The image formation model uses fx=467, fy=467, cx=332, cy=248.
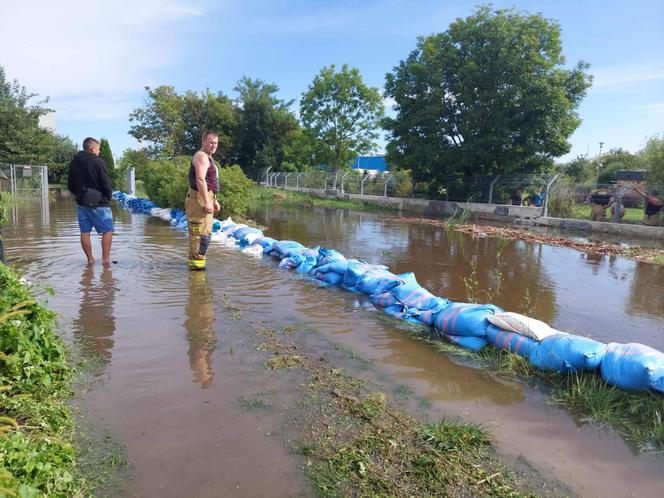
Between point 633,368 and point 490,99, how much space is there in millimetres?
18075

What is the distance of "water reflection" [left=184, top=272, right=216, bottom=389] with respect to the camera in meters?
3.10

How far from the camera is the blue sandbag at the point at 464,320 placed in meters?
3.84

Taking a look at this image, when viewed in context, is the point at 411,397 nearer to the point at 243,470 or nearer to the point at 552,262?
the point at 243,470

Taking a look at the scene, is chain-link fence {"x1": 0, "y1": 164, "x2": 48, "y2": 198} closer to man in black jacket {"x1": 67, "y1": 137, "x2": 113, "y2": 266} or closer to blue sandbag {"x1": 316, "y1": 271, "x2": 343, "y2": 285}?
man in black jacket {"x1": 67, "y1": 137, "x2": 113, "y2": 266}

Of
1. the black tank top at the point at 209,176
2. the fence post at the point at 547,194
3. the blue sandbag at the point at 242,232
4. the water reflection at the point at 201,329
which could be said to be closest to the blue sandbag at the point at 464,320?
the water reflection at the point at 201,329

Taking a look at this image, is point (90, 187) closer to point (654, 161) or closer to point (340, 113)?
point (654, 161)

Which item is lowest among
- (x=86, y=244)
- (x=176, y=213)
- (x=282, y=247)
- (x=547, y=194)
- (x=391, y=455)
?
(x=391, y=455)

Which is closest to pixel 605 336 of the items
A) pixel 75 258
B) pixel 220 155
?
pixel 75 258

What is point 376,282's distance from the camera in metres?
5.14

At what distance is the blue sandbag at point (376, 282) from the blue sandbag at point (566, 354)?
5.66ft

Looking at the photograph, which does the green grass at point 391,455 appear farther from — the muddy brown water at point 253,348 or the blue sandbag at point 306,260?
the blue sandbag at point 306,260

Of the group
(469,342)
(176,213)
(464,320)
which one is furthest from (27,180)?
(469,342)

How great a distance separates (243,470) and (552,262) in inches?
307

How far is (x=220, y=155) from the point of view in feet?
123
